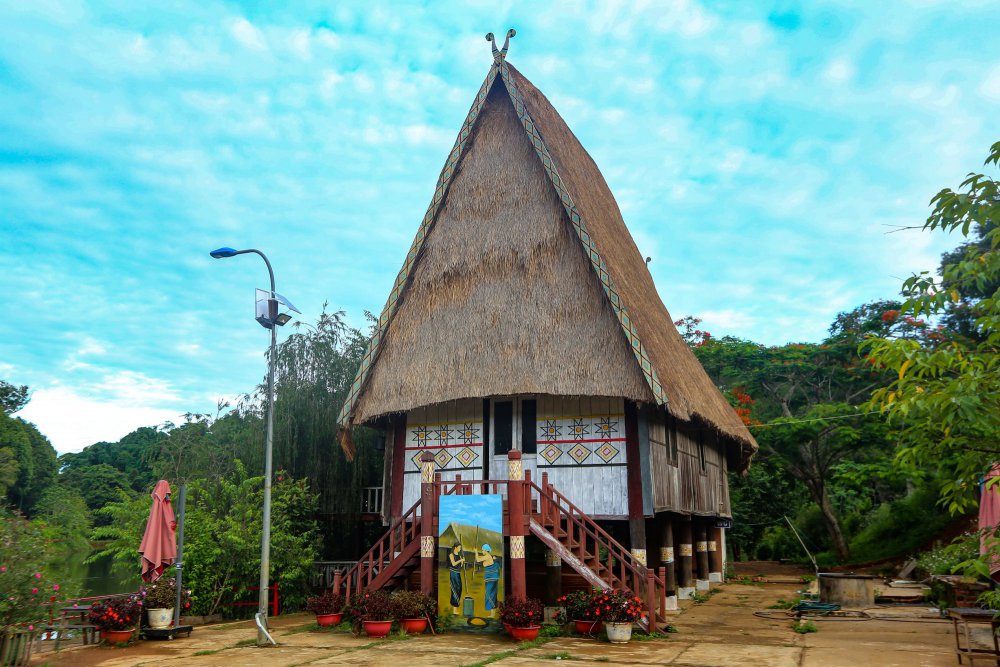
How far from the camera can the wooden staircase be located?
12.9 metres

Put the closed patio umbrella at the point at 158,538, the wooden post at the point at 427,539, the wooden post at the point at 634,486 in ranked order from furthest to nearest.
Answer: the wooden post at the point at 634,486 < the wooden post at the point at 427,539 < the closed patio umbrella at the point at 158,538

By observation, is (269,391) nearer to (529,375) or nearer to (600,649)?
(529,375)

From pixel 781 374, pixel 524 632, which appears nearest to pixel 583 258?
pixel 524 632

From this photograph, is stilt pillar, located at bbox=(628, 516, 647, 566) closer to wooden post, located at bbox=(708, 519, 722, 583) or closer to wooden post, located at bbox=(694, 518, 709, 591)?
wooden post, located at bbox=(694, 518, 709, 591)

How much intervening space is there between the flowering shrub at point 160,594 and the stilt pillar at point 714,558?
16.9 metres

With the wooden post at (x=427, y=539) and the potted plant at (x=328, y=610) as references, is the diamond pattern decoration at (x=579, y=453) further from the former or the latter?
the potted plant at (x=328, y=610)

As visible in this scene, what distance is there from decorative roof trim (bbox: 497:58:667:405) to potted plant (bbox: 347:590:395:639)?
19.6 ft

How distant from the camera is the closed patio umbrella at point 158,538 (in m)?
13.3

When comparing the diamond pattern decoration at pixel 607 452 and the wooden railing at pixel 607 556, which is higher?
the diamond pattern decoration at pixel 607 452

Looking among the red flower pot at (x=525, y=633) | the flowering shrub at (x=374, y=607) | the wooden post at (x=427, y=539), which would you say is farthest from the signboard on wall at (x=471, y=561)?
the flowering shrub at (x=374, y=607)

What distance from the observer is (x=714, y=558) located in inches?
1015

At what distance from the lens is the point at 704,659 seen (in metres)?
10.4

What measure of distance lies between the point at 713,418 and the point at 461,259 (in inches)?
271

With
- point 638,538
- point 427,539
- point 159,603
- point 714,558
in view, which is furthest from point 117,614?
point 714,558
